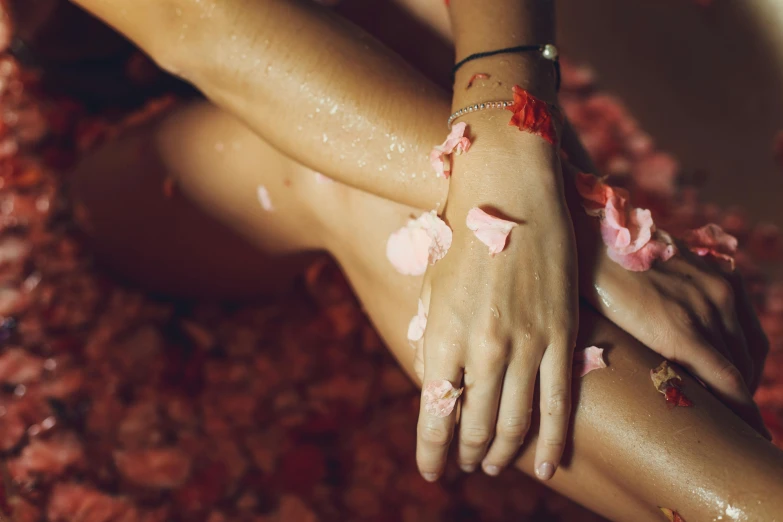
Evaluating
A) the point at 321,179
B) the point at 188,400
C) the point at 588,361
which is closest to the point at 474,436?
the point at 588,361

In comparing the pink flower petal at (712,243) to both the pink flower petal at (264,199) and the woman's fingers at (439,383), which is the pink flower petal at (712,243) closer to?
the woman's fingers at (439,383)

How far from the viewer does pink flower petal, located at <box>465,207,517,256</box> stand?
2.31 ft

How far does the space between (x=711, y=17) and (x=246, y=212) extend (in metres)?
1.47

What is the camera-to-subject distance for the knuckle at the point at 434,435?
0.73m

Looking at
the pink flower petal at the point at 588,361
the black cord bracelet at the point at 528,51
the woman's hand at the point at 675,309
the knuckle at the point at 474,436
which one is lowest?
the knuckle at the point at 474,436

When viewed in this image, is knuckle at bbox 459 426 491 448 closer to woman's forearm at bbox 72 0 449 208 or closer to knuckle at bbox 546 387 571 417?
knuckle at bbox 546 387 571 417

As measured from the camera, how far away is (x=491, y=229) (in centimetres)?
71

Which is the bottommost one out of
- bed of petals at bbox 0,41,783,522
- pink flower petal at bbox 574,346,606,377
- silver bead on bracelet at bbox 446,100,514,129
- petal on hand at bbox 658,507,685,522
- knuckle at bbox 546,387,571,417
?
bed of petals at bbox 0,41,783,522

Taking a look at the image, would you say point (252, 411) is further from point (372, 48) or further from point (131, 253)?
point (372, 48)

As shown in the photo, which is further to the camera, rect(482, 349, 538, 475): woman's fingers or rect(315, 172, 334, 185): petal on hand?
rect(315, 172, 334, 185): petal on hand

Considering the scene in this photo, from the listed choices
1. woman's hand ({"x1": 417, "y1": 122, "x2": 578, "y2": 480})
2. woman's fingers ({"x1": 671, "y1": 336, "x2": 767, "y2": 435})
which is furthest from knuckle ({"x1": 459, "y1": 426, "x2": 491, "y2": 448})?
woman's fingers ({"x1": 671, "y1": 336, "x2": 767, "y2": 435})

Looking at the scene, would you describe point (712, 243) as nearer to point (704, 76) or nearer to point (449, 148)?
point (449, 148)

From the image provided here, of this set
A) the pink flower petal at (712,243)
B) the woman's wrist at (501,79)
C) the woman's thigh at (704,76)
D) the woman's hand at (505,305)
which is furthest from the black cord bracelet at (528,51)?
the woman's thigh at (704,76)

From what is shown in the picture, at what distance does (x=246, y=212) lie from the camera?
1025 millimetres
